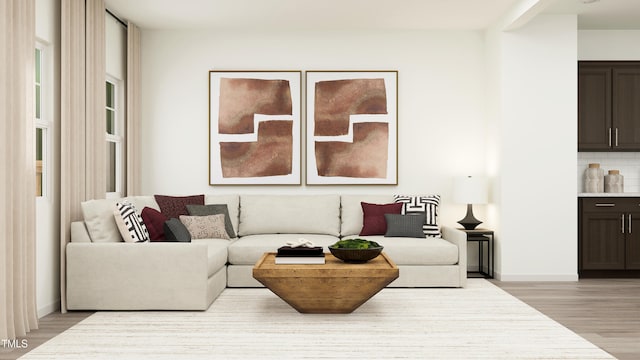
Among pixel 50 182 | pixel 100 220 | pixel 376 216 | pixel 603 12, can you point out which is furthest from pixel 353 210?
pixel 603 12

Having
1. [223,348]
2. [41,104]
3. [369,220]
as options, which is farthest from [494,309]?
[41,104]

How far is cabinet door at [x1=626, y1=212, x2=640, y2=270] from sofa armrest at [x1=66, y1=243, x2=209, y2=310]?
4.50 m

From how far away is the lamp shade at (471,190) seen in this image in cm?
602

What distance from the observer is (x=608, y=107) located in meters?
6.23

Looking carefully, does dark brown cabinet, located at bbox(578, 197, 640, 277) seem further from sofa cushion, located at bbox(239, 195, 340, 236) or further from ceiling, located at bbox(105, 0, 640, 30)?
sofa cushion, located at bbox(239, 195, 340, 236)

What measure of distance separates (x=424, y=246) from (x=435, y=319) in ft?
4.29

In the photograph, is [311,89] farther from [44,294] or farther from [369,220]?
[44,294]

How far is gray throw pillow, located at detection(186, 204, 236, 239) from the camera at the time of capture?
19.0 feet

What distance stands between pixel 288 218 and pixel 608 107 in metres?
3.71

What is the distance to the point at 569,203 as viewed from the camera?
5.94m

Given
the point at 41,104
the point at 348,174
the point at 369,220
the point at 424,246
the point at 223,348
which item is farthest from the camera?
the point at 348,174

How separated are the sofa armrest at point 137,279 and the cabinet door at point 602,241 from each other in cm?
406

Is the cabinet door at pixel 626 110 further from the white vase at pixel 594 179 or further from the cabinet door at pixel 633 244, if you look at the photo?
the cabinet door at pixel 633 244

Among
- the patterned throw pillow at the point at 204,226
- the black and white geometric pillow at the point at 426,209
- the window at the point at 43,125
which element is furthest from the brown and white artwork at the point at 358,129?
the window at the point at 43,125
